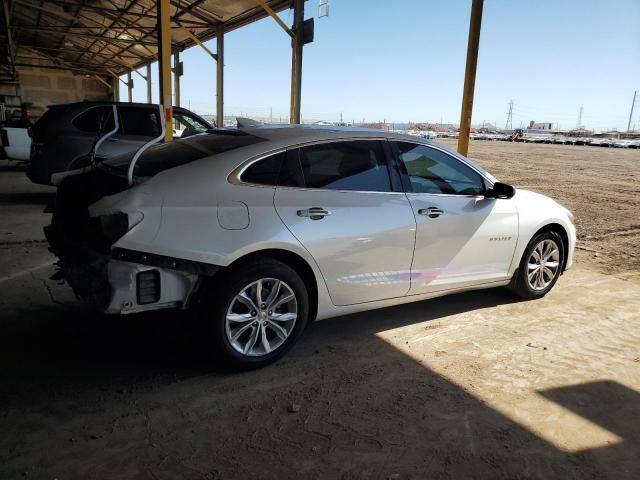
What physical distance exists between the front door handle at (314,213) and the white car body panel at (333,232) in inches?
1.2

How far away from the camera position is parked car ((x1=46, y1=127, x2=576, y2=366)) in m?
2.79

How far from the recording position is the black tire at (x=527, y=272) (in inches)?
175

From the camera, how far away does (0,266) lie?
5020 millimetres

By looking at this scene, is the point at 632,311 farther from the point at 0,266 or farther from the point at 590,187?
the point at 590,187

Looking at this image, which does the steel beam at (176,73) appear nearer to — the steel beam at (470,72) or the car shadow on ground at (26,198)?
the car shadow on ground at (26,198)

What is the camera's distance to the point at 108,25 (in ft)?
71.0

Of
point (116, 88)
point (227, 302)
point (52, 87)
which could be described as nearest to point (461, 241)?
point (227, 302)

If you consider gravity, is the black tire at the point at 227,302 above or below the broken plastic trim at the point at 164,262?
below

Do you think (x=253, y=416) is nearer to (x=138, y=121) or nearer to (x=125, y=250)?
(x=125, y=250)

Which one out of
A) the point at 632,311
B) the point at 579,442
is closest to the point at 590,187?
the point at 632,311

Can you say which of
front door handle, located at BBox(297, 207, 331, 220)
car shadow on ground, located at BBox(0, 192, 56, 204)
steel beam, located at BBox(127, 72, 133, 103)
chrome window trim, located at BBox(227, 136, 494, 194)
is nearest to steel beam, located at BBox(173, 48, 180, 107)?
steel beam, located at BBox(127, 72, 133, 103)

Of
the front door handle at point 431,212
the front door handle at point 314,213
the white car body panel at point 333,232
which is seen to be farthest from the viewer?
the front door handle at point 431,212

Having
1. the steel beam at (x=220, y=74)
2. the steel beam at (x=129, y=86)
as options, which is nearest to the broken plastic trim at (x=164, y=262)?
the steel beam at (x=220, y=74)

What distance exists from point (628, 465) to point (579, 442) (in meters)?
0.23
